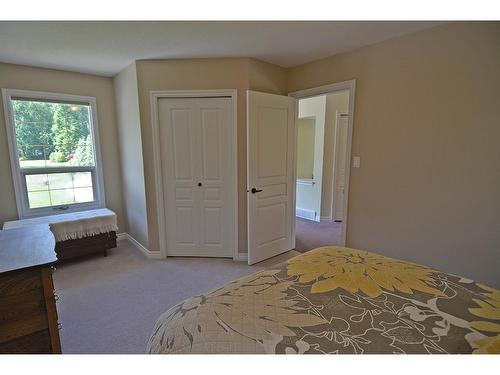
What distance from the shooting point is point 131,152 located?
10.8 feet

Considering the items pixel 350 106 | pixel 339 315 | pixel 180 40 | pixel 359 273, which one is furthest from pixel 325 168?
pixel 339 315

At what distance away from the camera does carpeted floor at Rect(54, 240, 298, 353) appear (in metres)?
1.83

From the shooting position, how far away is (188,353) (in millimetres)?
820

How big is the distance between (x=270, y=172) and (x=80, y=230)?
7.91ft

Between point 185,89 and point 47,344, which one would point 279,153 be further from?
point 47,344

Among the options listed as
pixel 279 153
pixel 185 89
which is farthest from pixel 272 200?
pixel 185 89

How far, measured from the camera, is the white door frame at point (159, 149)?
9.34 feet

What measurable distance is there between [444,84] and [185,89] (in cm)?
248

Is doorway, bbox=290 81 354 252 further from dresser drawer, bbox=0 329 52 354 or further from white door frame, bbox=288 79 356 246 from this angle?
dresser drawer, bbox=0 329 52 354

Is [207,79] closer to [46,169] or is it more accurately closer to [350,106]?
[350,106]

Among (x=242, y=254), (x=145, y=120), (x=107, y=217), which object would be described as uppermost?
(x=145, y=120)

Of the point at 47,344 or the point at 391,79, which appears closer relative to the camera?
the point at 47,344

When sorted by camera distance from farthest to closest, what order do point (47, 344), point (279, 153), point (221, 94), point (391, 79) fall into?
point (279, 153) → point (221, 94) → point (391, 79) → point (47, 344)

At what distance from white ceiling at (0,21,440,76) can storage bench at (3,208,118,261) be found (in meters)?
1.82
